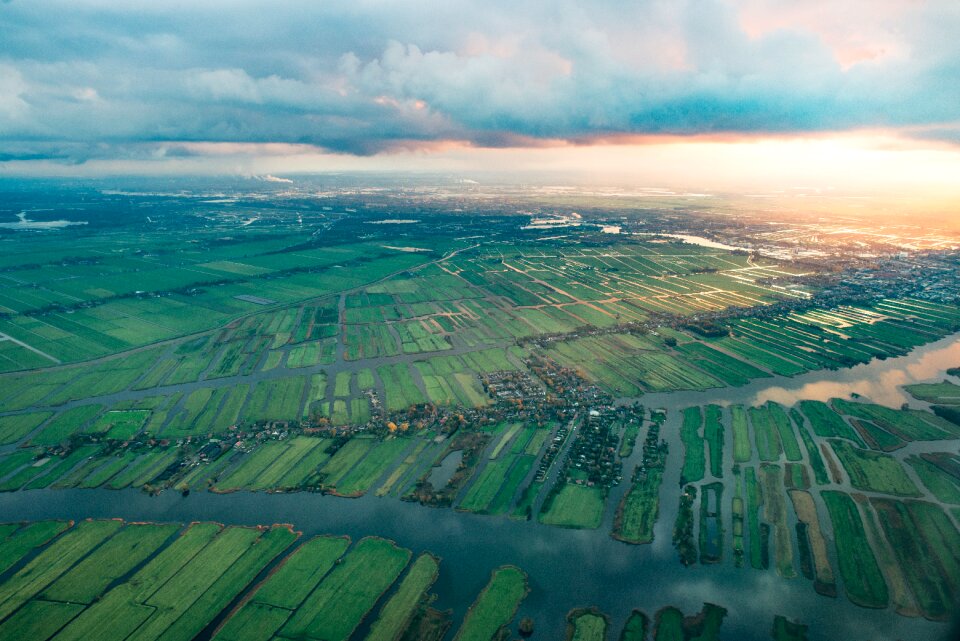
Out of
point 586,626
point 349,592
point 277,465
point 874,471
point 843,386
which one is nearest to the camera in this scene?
point 586,626

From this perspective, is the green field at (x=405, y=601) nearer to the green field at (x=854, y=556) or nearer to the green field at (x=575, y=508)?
the green field at (x=575, y=508)

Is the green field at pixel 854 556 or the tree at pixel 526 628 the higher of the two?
the green field at pixel 854 556

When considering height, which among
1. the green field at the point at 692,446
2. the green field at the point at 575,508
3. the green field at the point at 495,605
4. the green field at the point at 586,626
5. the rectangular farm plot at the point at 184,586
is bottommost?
the rectangular farm plot at the point at 184,586

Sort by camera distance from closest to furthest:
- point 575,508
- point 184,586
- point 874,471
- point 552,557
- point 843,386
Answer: point 184,586 → point 552,557 → point 575,508 → point 874,471 → point 843,386

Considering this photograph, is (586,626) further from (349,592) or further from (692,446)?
(692,446)

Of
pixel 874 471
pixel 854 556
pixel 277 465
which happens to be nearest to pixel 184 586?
pixel 277 465

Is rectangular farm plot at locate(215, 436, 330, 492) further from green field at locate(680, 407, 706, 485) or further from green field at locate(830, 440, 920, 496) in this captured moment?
green field at locate(830, 440, 920, 496)

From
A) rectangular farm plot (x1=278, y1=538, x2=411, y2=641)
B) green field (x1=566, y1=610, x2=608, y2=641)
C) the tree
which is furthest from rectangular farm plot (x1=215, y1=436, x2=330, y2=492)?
green field (x1=566, y1=610, x2=608, y2=641)

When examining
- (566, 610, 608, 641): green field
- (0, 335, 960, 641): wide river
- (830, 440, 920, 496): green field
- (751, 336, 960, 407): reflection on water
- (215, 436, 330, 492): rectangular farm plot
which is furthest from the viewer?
(751, 336, 960, 407): reflection on water

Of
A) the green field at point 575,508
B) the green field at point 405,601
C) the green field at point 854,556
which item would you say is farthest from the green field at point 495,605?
the green field at point 854,556

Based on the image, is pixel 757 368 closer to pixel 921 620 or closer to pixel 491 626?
pixel 921 620
